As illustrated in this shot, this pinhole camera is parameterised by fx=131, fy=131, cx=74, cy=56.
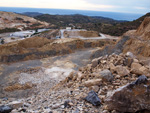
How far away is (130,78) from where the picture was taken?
23.1 ft

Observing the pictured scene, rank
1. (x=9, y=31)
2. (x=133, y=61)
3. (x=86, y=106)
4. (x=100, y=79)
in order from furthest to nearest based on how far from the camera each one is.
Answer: (x=9, y=31) → (x=133, y=61) → (x=100, y=79) → (x=86, y=106)

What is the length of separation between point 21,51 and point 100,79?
18.5m

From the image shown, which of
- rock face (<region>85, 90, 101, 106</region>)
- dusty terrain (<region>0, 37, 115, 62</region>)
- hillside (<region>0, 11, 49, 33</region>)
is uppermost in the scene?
hillside (<region>0, 11, 49, 33</region>)

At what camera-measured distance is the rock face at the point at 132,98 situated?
3963mm

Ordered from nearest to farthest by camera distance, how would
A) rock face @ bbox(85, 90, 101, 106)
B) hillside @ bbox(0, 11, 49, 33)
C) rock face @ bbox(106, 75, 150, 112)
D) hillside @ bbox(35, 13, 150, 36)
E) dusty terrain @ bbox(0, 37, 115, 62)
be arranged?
rock face @ bbox(106, 75, 150, 112) → rock face @ bbox(85, 90, 101, 106) → dusty terrain @ bbox(0, 37, 115, 62) → hillside @ bbox(35, 13, 150, 36) → hillside @ bbox(0, 11, 49, 33)

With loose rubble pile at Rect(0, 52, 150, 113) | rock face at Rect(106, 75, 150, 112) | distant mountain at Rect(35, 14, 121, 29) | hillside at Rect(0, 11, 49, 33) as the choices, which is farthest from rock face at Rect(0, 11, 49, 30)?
rock face at Rect(106, 75, 150, 112)

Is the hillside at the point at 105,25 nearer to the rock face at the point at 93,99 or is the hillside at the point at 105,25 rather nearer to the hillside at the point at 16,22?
the hillside at the point at 16,22

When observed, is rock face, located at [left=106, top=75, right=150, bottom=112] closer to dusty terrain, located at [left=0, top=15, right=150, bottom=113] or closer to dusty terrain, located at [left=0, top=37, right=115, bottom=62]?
dusty terrain, located at [left=0, top=15, right=150, bottom=113]

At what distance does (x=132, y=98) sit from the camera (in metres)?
4.07

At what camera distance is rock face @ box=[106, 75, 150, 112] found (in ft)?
13.0

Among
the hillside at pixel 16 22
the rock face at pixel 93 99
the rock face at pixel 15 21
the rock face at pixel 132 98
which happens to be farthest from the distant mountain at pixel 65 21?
the rock face at pixel 132 98

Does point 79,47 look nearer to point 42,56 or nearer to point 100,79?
point 42,56

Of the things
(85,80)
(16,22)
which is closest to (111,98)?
(85,80)

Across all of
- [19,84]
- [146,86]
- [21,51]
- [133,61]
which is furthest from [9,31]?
[146,86]
